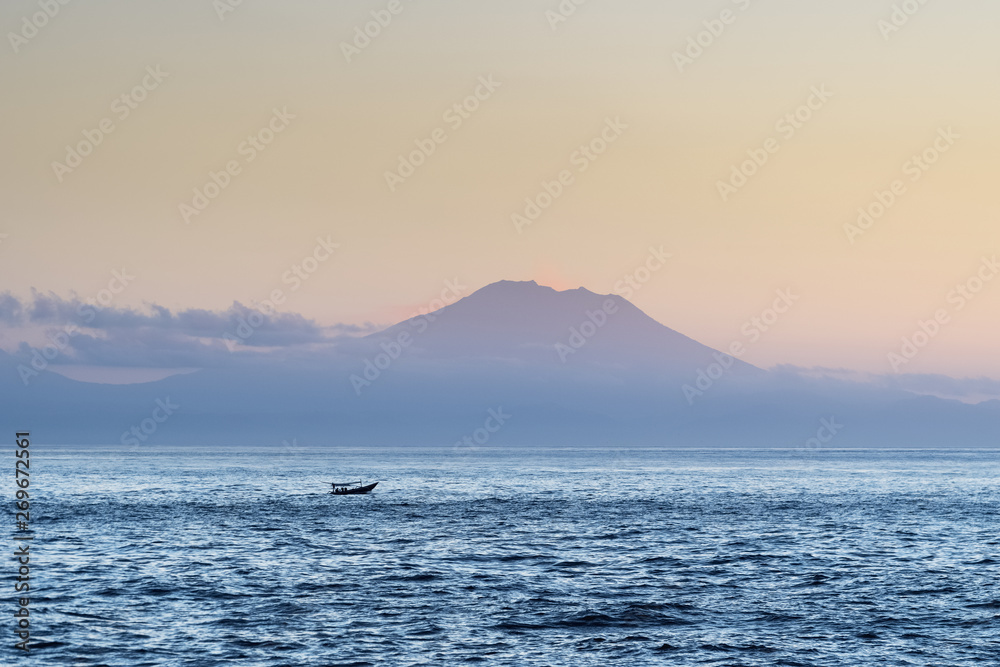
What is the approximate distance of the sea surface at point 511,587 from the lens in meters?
37.2

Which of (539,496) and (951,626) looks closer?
(951,626)

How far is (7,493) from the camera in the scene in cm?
13138

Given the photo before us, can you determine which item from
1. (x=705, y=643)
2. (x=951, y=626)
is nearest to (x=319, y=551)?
(x=705, y=643)

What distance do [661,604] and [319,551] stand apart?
89.2 ft

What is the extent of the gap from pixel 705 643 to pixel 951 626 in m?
11.5

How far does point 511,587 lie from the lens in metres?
50.6

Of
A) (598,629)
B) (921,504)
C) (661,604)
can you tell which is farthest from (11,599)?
(921,504)

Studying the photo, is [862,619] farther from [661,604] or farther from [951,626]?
[661,604]

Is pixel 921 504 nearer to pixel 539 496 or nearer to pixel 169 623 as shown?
pixel 539 496

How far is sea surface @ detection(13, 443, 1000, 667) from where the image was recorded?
37.2 m

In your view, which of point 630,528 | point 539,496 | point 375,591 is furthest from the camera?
point 539,496

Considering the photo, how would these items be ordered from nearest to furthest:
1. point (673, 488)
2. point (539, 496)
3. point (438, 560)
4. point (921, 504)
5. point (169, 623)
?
point (169, 623), point (438, 560), point (921, 504), point (539, 496), point (673, 488)

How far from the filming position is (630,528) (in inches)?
3182

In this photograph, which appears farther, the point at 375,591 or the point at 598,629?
the point at 375,591
